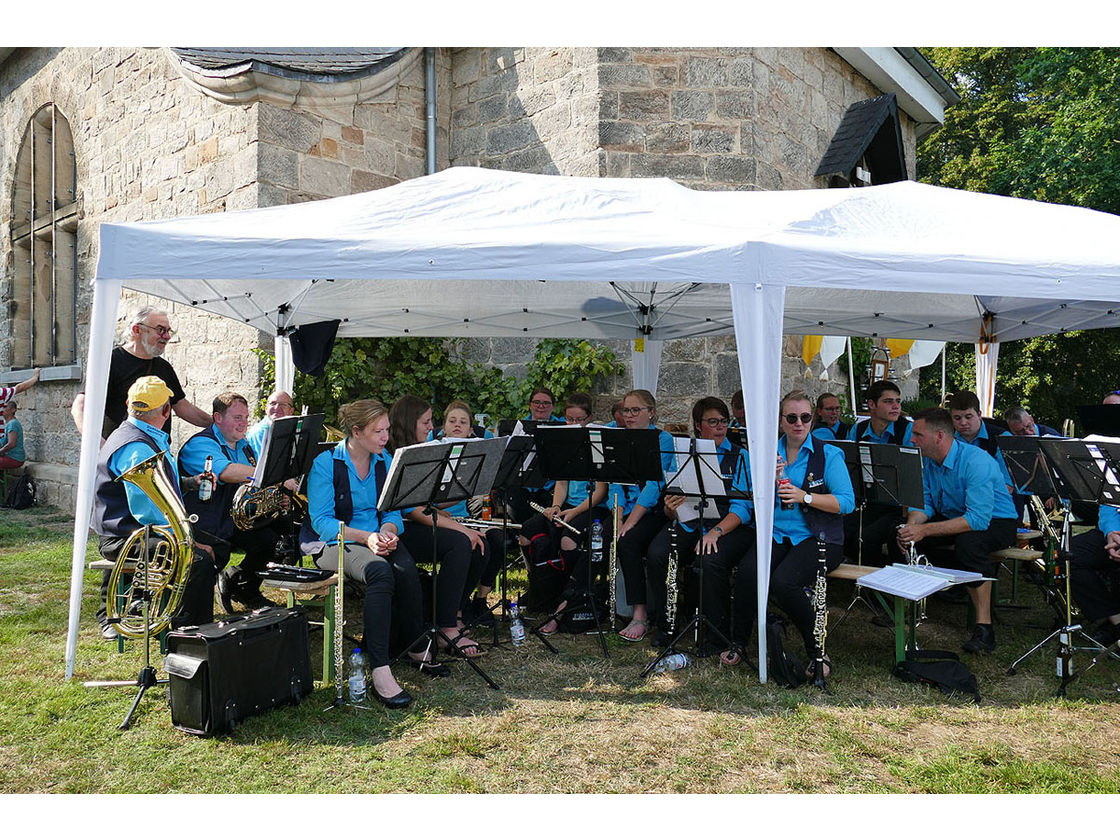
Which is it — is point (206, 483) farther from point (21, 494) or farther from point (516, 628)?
point (21, 494)

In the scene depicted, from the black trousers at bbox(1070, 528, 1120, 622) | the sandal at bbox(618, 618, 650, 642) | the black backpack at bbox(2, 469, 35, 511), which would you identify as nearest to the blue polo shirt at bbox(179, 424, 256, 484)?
the sandal at bbox(618, 618, 650, 642)

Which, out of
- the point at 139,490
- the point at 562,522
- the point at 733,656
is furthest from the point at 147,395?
the point at 733,656

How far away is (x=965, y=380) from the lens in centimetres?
2133

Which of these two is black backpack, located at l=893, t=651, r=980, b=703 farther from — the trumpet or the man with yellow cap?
the man with yellow cap

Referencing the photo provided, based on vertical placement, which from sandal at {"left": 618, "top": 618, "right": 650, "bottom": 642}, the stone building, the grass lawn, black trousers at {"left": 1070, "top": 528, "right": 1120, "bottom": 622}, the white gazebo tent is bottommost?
the grass lawn

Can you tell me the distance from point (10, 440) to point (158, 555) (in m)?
9.79

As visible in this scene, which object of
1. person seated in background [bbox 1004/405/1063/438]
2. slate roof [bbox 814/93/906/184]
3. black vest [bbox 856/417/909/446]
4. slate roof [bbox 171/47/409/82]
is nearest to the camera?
black vest [bbox 856/417/909/446]

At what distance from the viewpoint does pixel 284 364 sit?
756 cm

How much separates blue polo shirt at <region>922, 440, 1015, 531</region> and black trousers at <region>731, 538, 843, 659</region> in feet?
3.08

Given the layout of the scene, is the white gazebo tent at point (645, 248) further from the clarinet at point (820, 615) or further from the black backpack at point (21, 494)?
the black backpack at point (21, 494)

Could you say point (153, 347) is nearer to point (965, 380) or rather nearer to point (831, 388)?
point (831, 388)

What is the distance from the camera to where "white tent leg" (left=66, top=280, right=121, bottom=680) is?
4508mm

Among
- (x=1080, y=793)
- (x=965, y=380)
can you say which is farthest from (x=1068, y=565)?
(x=965, y=380)

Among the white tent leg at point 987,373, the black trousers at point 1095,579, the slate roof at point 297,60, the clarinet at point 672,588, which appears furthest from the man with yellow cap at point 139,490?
the white tent leg at point 987,373
